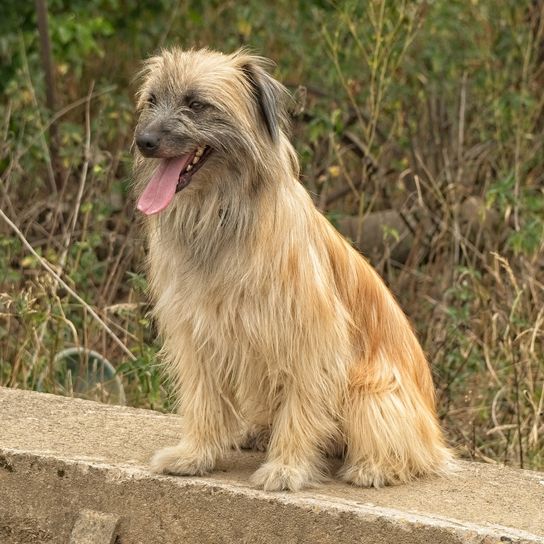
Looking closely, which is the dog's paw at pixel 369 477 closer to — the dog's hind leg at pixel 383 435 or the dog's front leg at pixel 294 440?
the dog's hind leg at pixel 383 435

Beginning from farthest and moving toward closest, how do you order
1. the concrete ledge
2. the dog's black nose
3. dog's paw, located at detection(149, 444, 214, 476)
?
dog's paw, located at detection(149, 444, 214, 476) < the concrete ledge < the dog's black nose

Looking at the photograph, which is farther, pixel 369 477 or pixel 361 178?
pixel 361 178

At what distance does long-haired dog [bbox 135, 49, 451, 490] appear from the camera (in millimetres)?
4031

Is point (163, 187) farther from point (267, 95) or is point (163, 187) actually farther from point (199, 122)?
point (267, 95)

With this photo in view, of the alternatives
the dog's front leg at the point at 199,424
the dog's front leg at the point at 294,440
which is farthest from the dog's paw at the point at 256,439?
the dog's front leg at the point at 294,440

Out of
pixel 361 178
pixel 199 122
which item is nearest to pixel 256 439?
pixel 199 122

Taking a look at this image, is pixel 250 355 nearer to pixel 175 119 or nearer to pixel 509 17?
pixel 175 119

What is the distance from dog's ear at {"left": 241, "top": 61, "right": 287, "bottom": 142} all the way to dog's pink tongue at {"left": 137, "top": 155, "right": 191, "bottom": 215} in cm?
30

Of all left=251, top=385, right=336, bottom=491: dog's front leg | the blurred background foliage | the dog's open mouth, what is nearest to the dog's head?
the dog's open mouth

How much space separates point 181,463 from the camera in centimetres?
436

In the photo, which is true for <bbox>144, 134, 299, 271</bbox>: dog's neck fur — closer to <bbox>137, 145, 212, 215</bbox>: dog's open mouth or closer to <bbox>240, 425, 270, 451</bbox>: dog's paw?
<bbox>137, 145, 212, 215</bbox>: dog's open mouth

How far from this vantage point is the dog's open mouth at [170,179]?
13.1 ft

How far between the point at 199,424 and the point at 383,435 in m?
0.67

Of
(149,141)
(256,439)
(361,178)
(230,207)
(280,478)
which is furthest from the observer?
(361,178)
